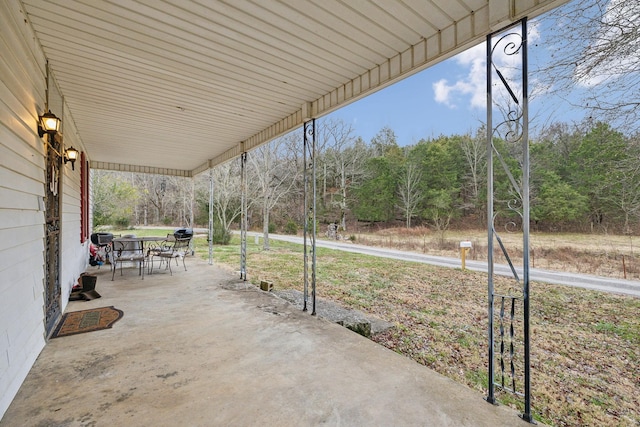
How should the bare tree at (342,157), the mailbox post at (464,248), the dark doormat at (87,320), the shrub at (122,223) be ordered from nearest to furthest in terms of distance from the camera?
1. the dark doormat at (87,320)
2. the mailbox post at (464,248)
3. the bare tree at (342,157)
4. the shrub at (122,223)

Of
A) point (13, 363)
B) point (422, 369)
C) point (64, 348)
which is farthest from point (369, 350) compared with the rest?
point (64, 348)

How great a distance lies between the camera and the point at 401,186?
18.0 m

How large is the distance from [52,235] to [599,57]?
5.96 metres

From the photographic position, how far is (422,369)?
7.86 ft

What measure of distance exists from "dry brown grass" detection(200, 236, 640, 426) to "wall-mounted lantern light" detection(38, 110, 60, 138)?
4065mm

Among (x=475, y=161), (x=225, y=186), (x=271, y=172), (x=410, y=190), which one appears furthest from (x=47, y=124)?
(x=410, y=190)

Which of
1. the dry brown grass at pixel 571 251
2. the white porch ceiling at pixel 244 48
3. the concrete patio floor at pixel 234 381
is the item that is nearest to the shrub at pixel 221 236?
the dry brown grass at pixel 571 251

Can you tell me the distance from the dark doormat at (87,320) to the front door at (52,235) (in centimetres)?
10

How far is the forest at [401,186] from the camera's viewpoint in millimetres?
5168

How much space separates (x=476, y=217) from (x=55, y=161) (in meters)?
14.4

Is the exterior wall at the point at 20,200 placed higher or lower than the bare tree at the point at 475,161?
lower

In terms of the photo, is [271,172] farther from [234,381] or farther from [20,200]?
[234,381]

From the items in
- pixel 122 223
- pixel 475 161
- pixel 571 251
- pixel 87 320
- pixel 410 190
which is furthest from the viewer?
pixel 122 223

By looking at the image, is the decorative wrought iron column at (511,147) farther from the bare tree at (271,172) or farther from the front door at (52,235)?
the bare tree at (271,172)
